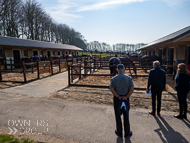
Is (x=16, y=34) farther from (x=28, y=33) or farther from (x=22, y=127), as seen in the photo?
(x=22, y=127)

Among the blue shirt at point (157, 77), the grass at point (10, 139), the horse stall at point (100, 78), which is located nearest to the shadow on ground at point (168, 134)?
the blue shirt at point (157, 77)

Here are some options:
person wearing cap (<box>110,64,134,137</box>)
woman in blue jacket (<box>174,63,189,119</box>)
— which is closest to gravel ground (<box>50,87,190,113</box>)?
woman in blue jacket (<box>174,63,189,119</box>)

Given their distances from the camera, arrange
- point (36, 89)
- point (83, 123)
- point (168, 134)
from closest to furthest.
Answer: point (168, 134)
point (83, 123)
point (36, 89)

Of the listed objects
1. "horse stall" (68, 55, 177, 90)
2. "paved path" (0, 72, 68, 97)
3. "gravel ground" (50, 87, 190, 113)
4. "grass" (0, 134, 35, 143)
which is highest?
"horse stall" (68, 55, 177, 90)

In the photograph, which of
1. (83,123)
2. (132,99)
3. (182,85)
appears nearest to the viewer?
(83,123)

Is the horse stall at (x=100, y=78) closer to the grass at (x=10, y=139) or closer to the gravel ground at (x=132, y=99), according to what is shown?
the gravel ground at (x=132, y=99)

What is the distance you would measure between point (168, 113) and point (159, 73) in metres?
1.37

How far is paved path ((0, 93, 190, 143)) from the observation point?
3096mm

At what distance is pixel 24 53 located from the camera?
19188 millimetres

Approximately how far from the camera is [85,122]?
3.78 meters

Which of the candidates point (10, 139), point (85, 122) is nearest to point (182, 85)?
point (85, 122)

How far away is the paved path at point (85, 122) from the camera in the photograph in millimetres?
3096

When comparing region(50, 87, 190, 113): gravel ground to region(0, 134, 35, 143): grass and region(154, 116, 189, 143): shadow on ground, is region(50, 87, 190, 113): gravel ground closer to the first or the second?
region(154, 116, 189, 143): shadow on ground

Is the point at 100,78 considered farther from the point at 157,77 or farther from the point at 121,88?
the point at 121,88
